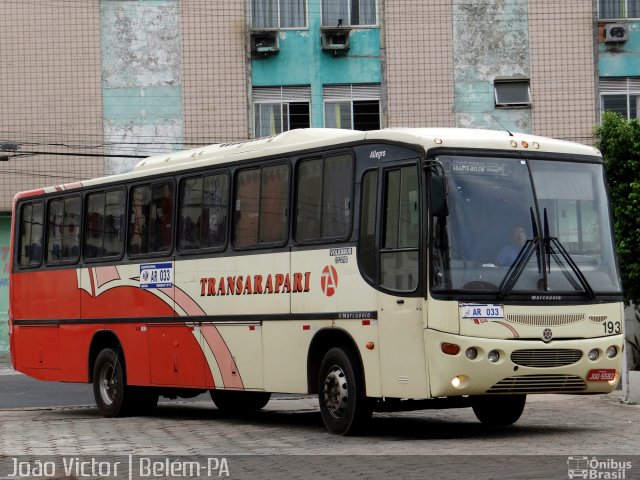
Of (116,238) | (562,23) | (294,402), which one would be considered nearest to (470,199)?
(116,238)

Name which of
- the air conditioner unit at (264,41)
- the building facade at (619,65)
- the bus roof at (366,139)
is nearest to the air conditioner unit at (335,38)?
the air conditioner unit at (264,41)

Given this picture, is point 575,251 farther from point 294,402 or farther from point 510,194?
point 294,402

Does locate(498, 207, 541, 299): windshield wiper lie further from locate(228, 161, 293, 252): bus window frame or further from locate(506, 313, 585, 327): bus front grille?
locate(228, 161, 293, 252): bus window frame

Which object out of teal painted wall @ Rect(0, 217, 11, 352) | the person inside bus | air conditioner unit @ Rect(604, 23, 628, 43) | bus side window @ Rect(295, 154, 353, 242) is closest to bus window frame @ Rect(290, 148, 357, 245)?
bus side window @ Rect(295, 154, 353, 242)

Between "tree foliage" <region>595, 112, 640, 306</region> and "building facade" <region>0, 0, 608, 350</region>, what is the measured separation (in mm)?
15930

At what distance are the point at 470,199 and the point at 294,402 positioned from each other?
8.63 meters

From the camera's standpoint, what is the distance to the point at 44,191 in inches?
845

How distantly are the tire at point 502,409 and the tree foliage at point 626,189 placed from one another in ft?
16.9

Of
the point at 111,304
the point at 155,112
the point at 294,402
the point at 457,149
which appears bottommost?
the point at 294,402

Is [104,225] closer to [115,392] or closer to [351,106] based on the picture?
[115,392]

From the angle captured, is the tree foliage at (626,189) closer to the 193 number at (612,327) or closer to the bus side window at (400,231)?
the 193 number at (612,327)

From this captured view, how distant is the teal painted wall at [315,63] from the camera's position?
123 feet

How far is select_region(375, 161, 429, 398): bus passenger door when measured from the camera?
13922mm

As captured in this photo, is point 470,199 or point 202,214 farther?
point 202,214
